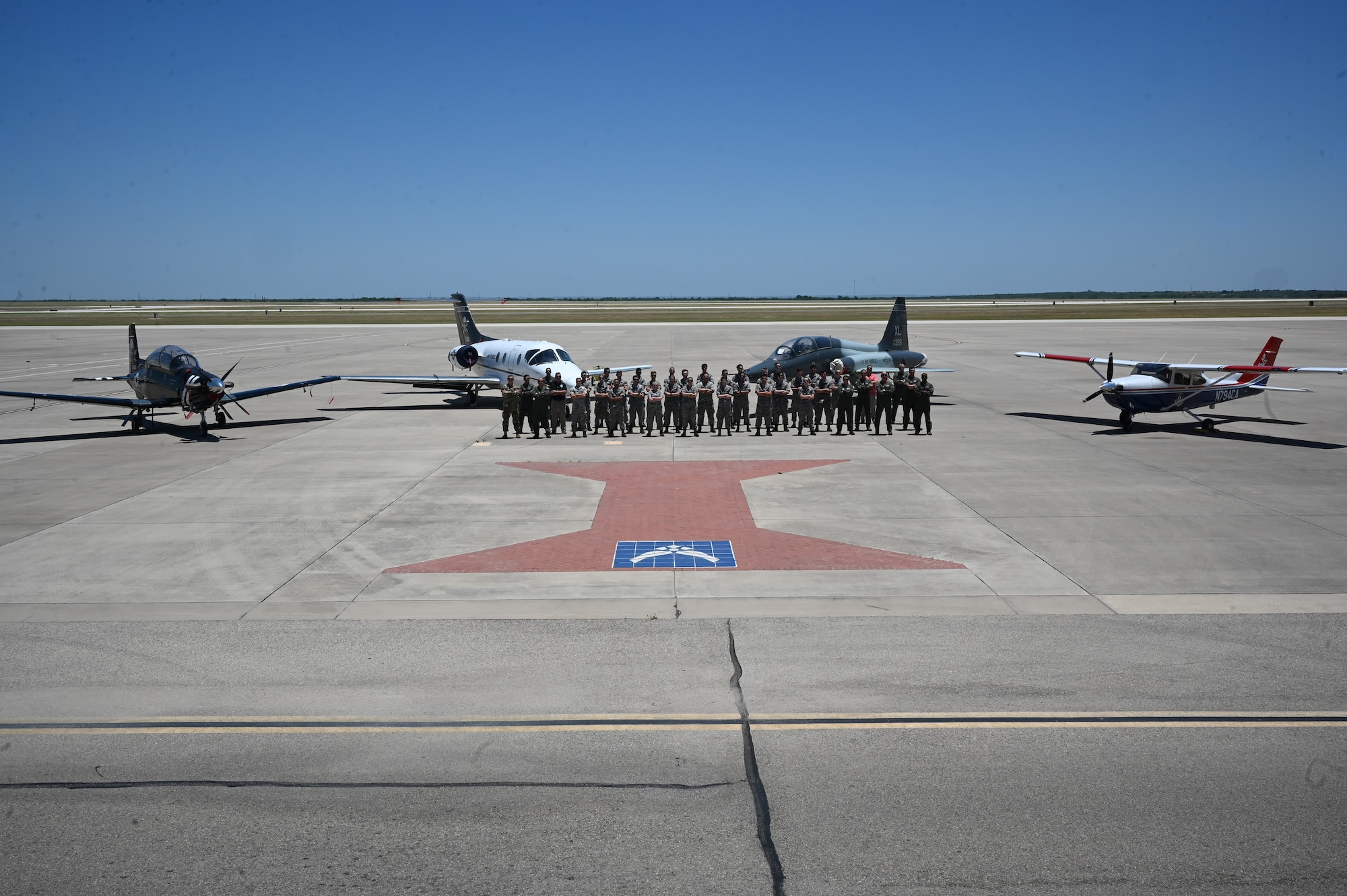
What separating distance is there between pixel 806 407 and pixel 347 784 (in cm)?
1766

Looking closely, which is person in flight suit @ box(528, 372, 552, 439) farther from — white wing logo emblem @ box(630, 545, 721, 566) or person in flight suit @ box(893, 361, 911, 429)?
white wing logo emblem @ box(630, 545, 721, 566)

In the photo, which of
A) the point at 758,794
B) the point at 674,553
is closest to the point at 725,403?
the point at 674,553

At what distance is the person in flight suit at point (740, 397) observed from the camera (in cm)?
2294

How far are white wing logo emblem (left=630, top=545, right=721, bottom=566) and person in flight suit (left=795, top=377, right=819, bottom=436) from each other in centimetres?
Answer: 1074

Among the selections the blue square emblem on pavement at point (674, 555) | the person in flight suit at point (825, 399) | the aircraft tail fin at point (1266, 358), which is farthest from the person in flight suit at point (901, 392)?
the blue square emblem on pavement at point (674, 555)

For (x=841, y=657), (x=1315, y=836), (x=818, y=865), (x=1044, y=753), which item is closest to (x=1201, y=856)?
(x=1315, y=836)

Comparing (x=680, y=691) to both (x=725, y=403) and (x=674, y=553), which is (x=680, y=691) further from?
(x=725, y=403)

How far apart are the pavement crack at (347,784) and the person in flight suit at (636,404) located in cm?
1671

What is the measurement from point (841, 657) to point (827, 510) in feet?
20.4

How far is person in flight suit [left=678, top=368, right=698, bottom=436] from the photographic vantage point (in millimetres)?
22625

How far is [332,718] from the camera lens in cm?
729

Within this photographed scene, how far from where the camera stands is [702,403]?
23.0m

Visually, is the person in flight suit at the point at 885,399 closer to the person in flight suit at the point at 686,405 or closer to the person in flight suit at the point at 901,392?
the person in flight suit at the point at 901,392

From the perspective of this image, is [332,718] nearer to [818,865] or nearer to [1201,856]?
[818,865]
